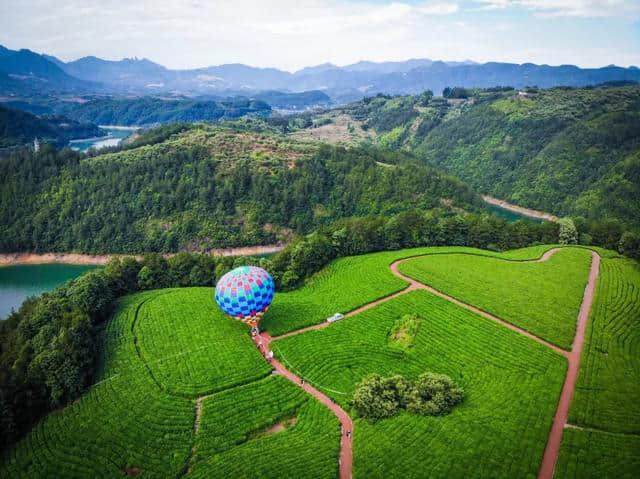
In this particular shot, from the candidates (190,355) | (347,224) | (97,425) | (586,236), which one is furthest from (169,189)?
(586,236)

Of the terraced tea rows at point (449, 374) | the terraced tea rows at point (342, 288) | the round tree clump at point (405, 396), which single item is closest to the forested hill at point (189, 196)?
the terraced tea rows at point (342, 288)

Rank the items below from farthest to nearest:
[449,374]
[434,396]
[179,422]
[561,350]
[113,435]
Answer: [561,350] → [449,374] → [434,396] → [179,422] → [113,435]

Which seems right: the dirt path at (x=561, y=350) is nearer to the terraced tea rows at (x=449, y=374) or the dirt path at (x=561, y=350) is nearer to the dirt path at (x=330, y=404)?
the terraced tea rows at (x=449, y=374)

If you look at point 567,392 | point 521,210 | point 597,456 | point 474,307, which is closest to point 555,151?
point 521,210

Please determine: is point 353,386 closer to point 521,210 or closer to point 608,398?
point 608,398

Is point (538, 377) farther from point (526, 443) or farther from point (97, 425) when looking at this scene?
point (97, 425)

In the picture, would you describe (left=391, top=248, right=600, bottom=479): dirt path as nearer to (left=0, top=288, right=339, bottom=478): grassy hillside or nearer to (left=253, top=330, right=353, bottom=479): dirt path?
(left=253, top=330, right=353, bottom=479): dirt path
